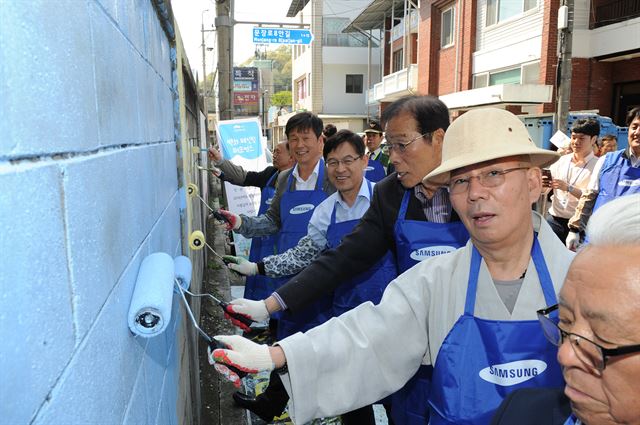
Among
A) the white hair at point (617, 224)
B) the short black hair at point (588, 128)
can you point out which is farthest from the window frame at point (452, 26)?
the white hair at point (617, 224)

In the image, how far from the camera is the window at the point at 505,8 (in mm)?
15388

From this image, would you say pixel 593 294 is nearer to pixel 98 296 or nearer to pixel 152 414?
pixel 98 296

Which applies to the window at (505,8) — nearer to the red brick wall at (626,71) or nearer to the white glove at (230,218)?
the red brick wall at (626,71)

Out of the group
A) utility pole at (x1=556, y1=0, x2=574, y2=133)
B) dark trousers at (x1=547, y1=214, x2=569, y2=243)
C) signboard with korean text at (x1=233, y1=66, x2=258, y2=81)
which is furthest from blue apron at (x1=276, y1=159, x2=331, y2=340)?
signboard with korean text at (x1=233, y1=66, x2=258, y2=81)

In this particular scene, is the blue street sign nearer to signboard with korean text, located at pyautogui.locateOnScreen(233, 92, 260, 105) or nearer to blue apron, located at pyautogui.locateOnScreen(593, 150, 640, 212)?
blue apron, located at pyautogui.locateOnScreen(593, 150, 640, 212)

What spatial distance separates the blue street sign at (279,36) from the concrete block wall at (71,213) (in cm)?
1430

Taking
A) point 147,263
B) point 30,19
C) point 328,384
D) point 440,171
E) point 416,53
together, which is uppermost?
point 416,53

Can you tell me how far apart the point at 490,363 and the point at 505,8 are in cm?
1736

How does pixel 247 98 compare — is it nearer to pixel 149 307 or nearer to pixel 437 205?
pixel 437 205

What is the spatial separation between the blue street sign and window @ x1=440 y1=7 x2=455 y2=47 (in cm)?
747

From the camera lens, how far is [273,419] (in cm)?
382

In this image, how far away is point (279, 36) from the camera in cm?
1523

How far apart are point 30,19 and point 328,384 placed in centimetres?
147

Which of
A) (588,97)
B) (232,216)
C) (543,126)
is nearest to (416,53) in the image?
(588,97)
